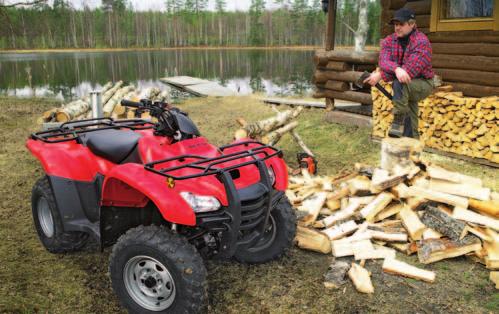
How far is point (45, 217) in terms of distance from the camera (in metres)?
4.55

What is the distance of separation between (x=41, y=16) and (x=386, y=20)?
313 feet

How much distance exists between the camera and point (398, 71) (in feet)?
20.8

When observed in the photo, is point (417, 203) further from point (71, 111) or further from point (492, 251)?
point (71, 111)

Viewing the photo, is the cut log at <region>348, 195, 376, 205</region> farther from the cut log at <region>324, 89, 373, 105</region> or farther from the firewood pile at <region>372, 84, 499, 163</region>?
the cut log at <region>324, 89, 373, 105</region>

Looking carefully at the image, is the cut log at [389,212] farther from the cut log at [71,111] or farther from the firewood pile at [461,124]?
the cut log at [71,111]

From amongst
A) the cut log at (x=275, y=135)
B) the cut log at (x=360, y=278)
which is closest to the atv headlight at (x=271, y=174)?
the cut log at (x=360, y=278)

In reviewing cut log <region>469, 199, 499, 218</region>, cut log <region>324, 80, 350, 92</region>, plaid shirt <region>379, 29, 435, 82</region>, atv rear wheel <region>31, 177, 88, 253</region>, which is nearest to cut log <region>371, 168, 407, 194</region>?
cut log <region>469, 199, 499, 218</region>

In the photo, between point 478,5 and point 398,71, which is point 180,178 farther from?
point 478,5

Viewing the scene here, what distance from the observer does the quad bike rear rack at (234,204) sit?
3.05 m

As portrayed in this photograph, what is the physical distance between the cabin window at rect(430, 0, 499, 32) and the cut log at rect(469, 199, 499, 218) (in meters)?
4.21

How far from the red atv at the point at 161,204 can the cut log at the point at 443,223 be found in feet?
5.37

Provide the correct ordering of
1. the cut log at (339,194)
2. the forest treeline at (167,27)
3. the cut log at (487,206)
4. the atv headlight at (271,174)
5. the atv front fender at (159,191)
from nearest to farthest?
the atv front fender at (159,191) < the atv headlight at (271,174) < the cut log at (487,206) < the cut log at (339,194) < the forest treeline at (167,27)

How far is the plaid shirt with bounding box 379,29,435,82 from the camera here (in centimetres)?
635

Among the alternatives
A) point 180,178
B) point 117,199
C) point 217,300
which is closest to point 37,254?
point 117,199
